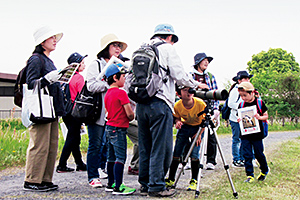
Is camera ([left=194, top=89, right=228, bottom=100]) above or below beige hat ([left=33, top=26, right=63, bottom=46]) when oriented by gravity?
below

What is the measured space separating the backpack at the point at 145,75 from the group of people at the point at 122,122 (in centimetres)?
11

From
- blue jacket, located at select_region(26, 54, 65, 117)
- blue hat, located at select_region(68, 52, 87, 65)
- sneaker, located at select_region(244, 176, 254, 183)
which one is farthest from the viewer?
blue hat, located at select_region(68, 52, 87, 65)

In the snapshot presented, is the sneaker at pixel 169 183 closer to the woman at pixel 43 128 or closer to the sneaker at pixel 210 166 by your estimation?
the woman at pixel 43 128

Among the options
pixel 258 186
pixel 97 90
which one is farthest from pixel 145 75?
pixel 258 186

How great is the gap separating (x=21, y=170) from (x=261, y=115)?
14.9ft

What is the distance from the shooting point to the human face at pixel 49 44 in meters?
4.92

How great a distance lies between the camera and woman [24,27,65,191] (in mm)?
4656

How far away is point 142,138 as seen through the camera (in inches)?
177

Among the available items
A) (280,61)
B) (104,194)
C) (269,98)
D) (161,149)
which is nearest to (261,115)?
(161,149)

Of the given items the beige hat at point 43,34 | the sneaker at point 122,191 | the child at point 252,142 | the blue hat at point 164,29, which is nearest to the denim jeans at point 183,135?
the sneaker at point 122,191

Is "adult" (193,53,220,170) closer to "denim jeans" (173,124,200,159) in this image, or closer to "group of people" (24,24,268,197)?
"group of people" (24,24,268,197)

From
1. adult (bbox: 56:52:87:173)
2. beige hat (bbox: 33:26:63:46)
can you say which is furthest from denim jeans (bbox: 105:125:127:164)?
adult (bbox: 56:52:87:173)

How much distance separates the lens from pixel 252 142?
18.3ft

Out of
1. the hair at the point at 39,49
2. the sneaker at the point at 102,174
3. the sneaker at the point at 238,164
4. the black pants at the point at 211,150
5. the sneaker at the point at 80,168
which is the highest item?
the hair at the point at 39,49
